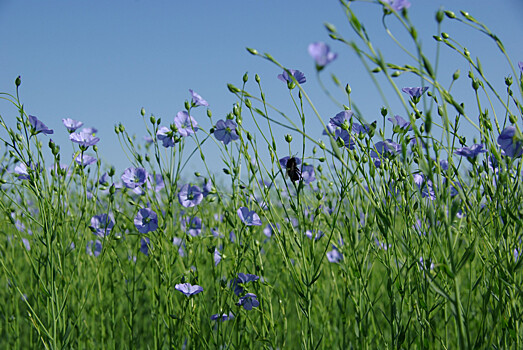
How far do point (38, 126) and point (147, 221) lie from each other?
647 millimetres

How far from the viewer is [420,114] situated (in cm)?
175

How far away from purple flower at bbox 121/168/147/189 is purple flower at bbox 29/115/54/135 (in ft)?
→ 1.37

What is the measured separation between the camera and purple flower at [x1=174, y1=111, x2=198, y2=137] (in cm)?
211

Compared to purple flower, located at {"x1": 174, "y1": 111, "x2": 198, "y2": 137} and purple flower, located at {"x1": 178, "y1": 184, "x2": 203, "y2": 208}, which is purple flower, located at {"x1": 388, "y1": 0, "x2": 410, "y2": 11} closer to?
purple flower, located at {"x1": 174, "y1": 111, "x2": 198, "y2": 137}

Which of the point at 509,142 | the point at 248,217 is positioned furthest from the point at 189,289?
the point at 509,142

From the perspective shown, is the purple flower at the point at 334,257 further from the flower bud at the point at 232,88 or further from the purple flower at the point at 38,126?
the purple flower at the point at 38,126

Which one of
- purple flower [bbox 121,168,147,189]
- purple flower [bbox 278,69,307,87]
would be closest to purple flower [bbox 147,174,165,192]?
purple flower [bbox 121,168,147,189]

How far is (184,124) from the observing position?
232cm

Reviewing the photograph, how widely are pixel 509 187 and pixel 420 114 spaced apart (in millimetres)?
442

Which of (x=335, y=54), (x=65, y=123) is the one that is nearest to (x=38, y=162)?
(x=65, y=123)

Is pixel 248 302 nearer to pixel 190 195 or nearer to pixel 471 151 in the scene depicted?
pixel 190 195

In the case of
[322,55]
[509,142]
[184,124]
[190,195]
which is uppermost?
[184,124]

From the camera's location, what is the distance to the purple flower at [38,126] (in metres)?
1.95

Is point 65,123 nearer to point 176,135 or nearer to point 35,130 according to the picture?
point 35,130
